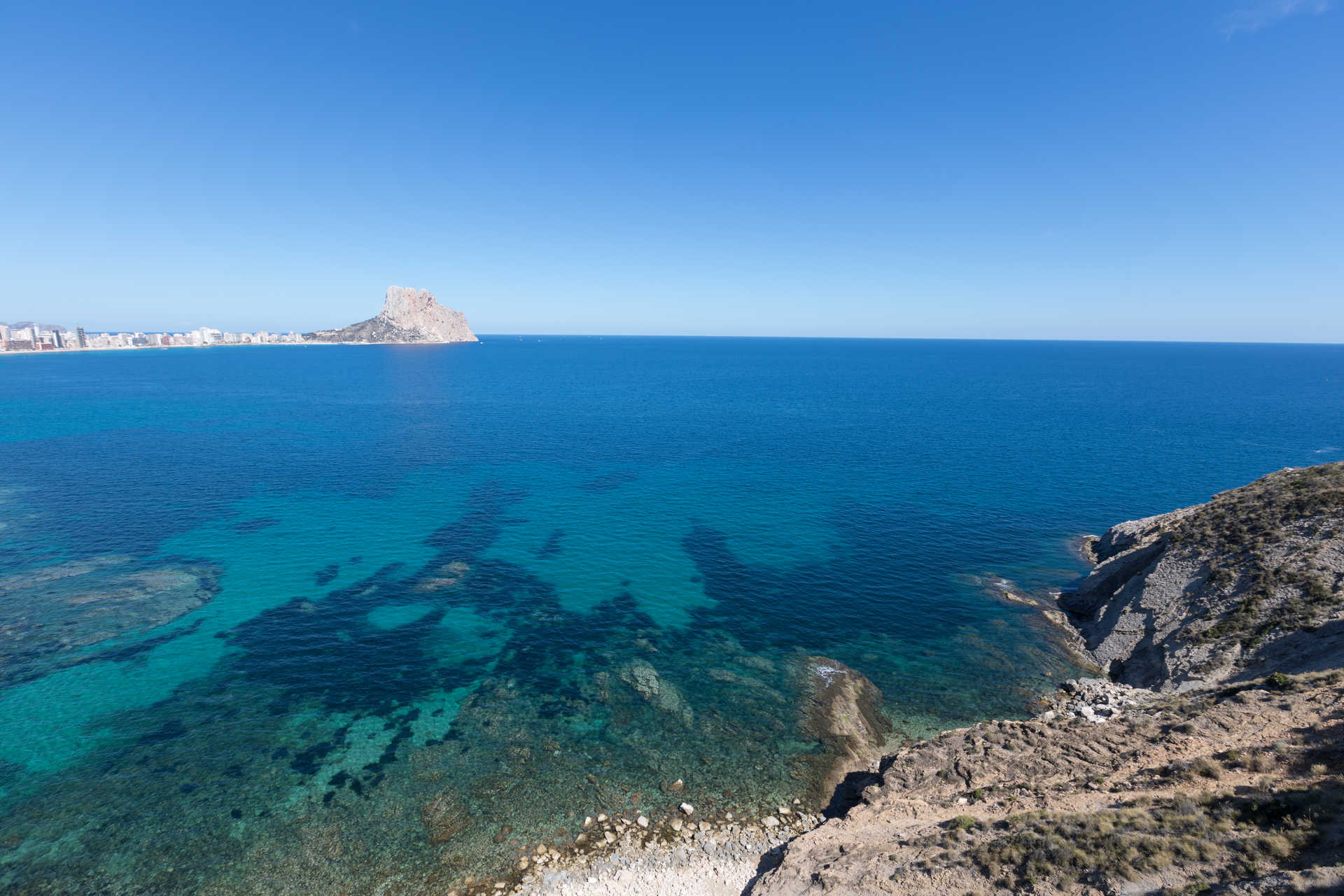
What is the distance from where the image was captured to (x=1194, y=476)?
10175 cm

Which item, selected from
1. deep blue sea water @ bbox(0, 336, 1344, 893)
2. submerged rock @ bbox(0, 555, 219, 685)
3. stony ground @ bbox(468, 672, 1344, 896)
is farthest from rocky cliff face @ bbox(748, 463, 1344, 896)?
submerged rock @ bbox(0, 555, 219, 685)

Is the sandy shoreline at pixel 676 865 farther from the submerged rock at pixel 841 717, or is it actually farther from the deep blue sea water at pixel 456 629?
the submerged rock at pixel 841 717

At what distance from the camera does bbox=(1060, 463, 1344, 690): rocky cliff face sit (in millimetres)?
41750

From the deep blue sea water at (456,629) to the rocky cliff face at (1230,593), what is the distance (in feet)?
21.6

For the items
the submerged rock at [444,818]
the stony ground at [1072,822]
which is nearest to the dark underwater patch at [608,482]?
the submerged rock at [444,818]

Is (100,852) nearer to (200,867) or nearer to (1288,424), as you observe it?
(200,867)

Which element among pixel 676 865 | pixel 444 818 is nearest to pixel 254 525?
pixel 444 818

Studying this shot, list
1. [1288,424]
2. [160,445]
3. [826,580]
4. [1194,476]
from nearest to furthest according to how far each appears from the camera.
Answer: [826,580]
[1194,476]
[160,445]
[1288,424]

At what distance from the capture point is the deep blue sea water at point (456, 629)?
3469 centimetres

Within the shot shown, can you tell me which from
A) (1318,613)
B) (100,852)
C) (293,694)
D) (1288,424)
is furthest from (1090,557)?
(1288,424)

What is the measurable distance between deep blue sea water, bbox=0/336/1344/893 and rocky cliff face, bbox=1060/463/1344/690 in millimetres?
6588

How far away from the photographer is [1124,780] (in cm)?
2933

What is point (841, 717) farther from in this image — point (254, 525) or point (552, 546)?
point (254, 525)

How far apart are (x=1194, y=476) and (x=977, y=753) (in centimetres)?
10377
